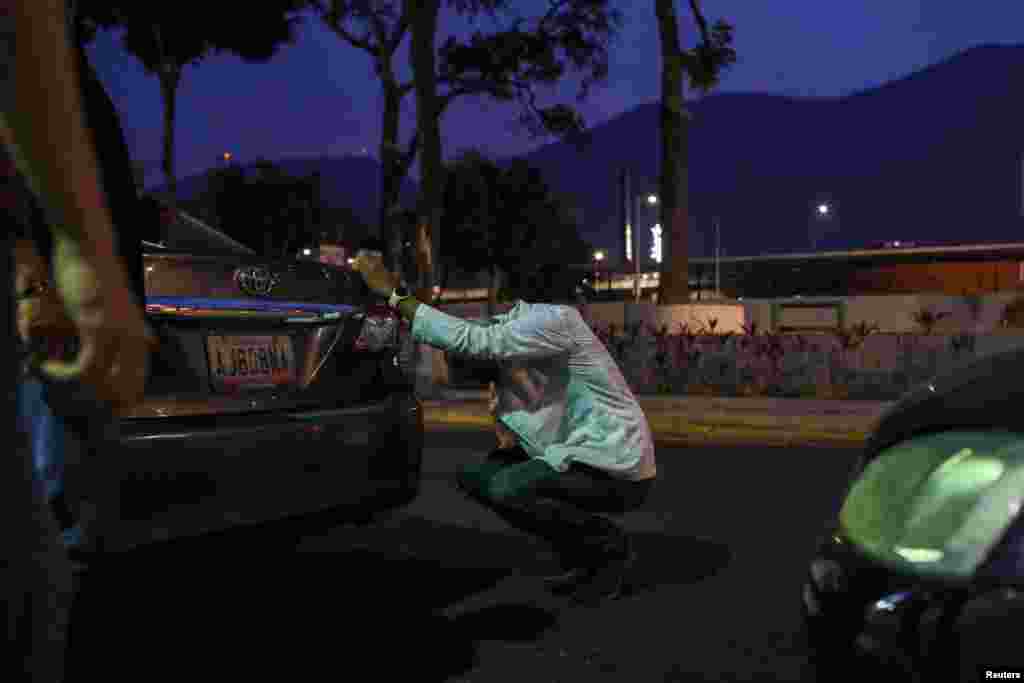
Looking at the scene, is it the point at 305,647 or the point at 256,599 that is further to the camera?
the point at 256,599

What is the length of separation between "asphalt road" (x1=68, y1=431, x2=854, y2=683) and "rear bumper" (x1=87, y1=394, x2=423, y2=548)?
92 mm

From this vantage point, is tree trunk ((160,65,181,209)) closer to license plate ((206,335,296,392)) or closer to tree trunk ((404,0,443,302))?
tree trunk ((404,0,443,302))

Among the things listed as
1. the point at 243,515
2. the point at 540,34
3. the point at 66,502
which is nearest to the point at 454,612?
the point at 243,515

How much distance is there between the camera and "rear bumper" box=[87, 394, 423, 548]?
3107mm

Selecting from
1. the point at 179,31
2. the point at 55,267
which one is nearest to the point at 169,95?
the point at 179,31

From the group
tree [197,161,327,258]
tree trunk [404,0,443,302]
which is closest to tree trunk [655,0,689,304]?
tree trunk [404,0,443,302]

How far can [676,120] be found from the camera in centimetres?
1645

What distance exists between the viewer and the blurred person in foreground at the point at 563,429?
3836 mm

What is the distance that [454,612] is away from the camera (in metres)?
3.94

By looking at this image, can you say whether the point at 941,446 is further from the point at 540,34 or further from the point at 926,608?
the point at 540,34

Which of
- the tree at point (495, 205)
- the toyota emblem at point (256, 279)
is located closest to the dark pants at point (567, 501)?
the toyota emblem at point (256, 279)

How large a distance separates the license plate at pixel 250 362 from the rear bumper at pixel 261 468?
0.37 feet

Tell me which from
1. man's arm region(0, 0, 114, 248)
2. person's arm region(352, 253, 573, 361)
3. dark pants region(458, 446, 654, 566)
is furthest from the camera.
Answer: dark pants region(458, 446, 654, 566)

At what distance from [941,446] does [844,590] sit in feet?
0.89
